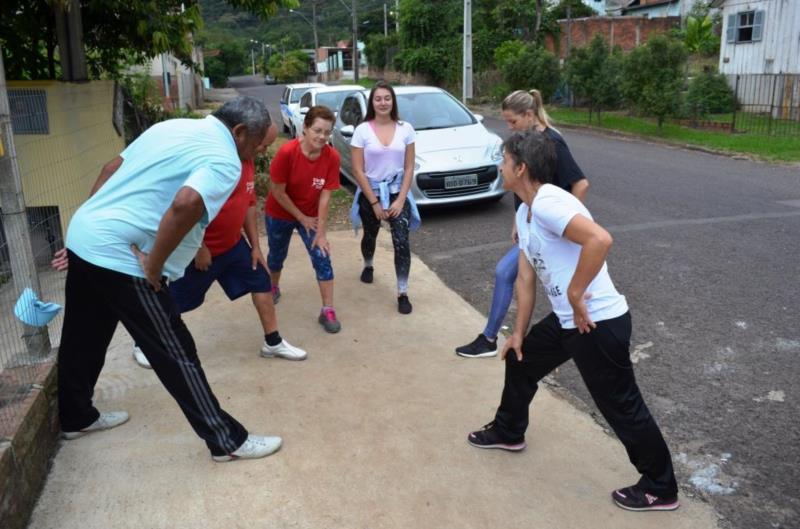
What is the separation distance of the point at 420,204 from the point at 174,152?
5975mm

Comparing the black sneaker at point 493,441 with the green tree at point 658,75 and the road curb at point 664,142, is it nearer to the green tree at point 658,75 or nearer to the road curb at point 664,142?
the road curb at point 664,142

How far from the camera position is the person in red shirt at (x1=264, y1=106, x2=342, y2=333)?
16.0 ft

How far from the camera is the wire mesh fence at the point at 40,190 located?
3564 millimetres

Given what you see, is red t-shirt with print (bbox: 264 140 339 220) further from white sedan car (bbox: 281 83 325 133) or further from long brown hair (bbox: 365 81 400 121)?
white sedan car (bbox: 281 83 325 133)

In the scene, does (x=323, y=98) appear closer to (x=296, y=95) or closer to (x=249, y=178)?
(x=296, y=95)

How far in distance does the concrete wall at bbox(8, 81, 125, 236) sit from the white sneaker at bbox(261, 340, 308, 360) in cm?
184

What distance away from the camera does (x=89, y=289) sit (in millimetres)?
3170

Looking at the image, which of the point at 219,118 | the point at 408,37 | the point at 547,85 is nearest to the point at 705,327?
the point at 219,118

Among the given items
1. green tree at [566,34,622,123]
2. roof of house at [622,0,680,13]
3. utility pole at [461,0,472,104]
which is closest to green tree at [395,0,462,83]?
utility pole at [461,0,472,104]

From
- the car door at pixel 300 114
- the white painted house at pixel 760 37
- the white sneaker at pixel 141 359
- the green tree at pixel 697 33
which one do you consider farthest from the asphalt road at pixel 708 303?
the green tree at pixel 697 33

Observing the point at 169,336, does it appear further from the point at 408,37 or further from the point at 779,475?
the point at 408,37

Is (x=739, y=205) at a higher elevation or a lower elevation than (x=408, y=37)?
lower

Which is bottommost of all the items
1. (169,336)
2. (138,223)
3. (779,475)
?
(779,475)

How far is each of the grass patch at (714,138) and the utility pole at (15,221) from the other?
1309cm
